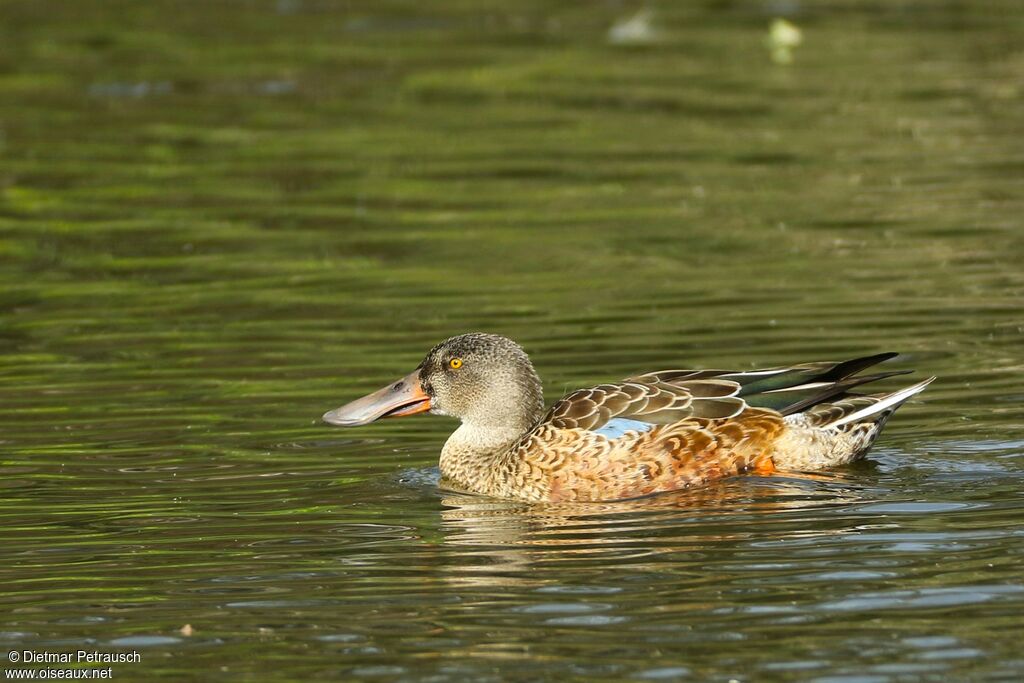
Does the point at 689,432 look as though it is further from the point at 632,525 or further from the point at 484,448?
the point at 484,448

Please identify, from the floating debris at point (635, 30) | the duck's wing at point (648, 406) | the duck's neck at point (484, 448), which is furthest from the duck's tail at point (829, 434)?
the floating debris at point (635, 30)

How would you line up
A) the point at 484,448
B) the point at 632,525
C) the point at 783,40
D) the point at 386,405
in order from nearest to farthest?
the point at 632,525 → the point at 484,448 → the point at 386,405 → the point at 783,40

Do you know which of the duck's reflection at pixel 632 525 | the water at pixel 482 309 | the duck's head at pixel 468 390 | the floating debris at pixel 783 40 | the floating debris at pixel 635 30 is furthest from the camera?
the floating debris at pixel 635 30

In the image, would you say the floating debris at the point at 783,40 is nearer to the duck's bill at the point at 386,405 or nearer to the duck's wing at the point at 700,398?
the duck's bill at the point at 386,405

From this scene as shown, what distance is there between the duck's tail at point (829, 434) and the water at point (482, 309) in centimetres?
18

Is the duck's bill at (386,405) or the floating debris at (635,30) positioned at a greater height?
the floating debris at (635,30)

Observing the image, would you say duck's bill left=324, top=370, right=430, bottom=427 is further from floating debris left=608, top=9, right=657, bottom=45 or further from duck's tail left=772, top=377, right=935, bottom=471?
floating debris left=608, top=9, right=657, bottom=45

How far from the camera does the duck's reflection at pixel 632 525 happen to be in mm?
8211

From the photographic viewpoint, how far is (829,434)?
31.8 ft

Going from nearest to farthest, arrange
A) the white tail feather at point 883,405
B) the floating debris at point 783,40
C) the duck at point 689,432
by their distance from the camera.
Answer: the white tail feather at point 883,405, the duck at point 689,432, the floating debris at point 783,40

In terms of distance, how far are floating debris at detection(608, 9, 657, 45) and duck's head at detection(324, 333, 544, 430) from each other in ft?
48.5

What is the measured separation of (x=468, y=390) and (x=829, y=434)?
1961 mm

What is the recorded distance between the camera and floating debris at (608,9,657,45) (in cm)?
2478

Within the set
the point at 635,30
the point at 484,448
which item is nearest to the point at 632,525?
the point at 484,448
